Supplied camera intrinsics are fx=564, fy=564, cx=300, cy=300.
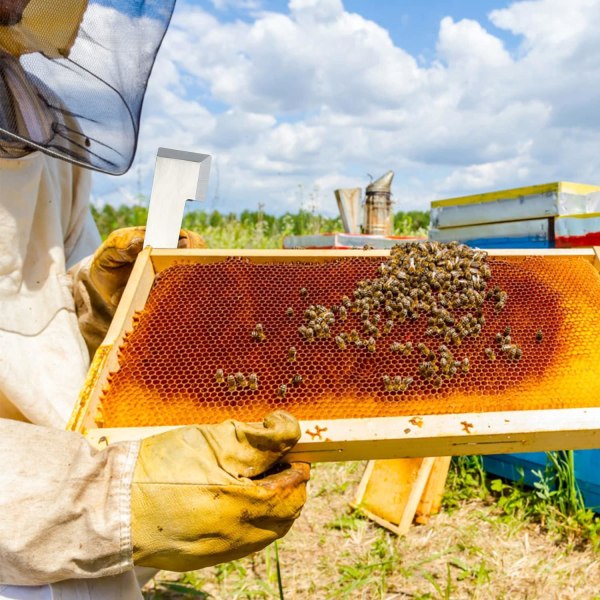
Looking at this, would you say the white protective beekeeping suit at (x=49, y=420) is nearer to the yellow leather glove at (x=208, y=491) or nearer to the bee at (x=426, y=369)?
the yellow leather glove at (x=208, y=491)

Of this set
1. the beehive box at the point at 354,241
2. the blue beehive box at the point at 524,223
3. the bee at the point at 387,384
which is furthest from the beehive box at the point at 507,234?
Answer: the bee at the point at 387,384

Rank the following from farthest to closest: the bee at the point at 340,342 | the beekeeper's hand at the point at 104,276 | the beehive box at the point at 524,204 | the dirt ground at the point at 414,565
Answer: the beehive box at the point at 524,204, the dirt ground at the point at 414,565, the beekeeper's hand at the point at 104,276, the bee at the point at 340,342

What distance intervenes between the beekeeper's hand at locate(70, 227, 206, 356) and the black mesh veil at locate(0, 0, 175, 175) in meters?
0.37

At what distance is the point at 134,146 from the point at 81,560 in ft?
5.47

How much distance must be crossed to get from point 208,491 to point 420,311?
3.58 ft

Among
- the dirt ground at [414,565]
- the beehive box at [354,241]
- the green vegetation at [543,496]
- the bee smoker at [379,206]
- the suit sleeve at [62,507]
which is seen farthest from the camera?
the bee smoker at [379,206]

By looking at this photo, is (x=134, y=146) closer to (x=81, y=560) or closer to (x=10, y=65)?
(x=10, y=65)

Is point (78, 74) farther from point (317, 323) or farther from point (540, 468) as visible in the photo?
point (540, 468)

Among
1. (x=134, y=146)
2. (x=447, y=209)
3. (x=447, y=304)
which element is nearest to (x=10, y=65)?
(x=134, y=146)

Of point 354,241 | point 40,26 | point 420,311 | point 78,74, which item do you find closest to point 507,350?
point 420,311

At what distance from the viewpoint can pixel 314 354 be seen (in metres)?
2.09

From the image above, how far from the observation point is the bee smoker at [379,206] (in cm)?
629

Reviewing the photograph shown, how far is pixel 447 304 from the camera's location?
2244 millimetres

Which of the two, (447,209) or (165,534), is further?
(447,209)
